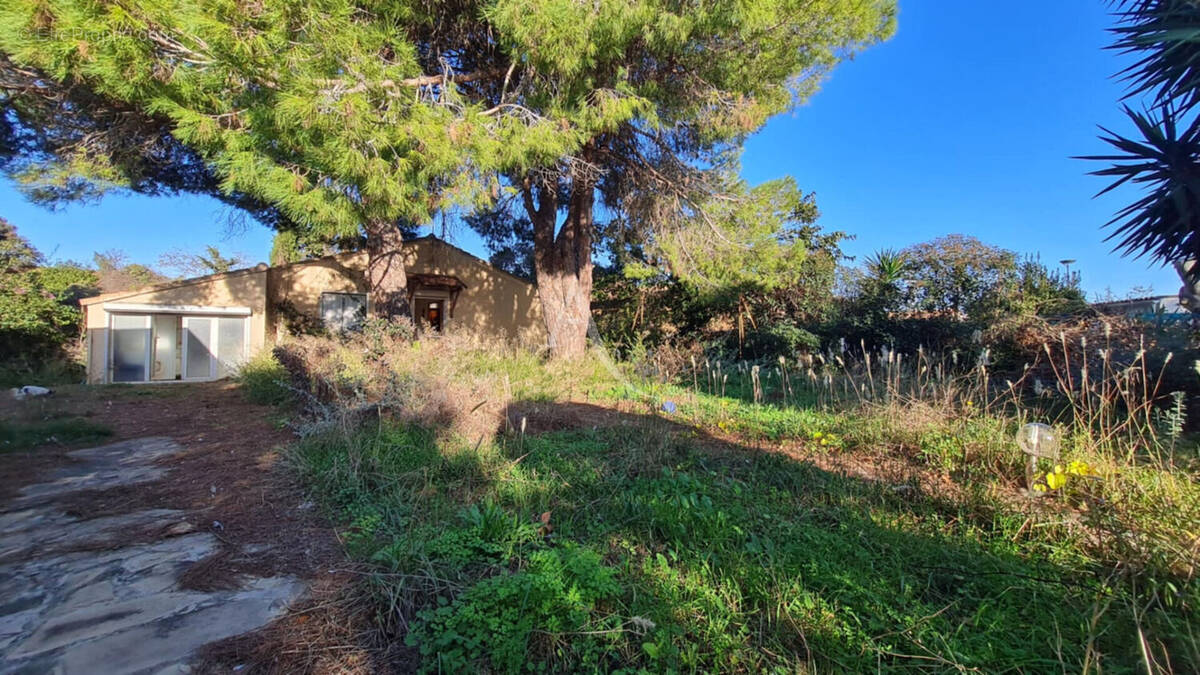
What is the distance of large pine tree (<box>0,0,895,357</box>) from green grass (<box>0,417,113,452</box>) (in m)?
3.00

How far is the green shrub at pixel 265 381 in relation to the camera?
6508mm

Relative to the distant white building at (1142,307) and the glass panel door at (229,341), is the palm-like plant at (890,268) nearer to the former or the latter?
the distant white building at (1142,307)

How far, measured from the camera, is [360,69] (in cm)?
460

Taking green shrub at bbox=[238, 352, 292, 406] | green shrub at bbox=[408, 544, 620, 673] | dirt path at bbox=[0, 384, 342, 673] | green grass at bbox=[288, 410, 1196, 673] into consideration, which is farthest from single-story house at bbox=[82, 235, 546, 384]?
green shrub at bbox=[408, 544, 620, 673]

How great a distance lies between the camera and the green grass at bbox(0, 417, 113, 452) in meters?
4.54

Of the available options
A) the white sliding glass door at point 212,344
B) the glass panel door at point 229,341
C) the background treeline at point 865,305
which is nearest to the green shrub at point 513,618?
the background treeline at point 865,305

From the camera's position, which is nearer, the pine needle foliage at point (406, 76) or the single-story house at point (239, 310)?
the pine needle foliage at point (406, 76)

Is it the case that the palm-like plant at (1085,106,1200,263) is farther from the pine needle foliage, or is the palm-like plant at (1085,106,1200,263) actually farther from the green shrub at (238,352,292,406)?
the green shrub at (238,352,292,406)

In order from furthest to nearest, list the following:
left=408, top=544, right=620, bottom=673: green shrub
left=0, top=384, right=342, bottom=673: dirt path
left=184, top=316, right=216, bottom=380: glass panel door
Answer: left=184, top=316, right=216, bottom=380: glass panel door < left=0, top=384, right=342, bottom=673: dirt path < left=408, top=544, right=620, bottom=673: green shrub

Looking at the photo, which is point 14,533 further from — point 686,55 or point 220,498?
point 686,55

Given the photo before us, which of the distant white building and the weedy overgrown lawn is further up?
the distant white building

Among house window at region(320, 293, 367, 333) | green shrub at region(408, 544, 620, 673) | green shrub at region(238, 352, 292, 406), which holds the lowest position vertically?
green shrub at region(408, 544, 620, 673)

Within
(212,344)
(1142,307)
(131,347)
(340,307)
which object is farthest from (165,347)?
(1142,307)

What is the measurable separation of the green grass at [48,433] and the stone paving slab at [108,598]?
2.40 metres
